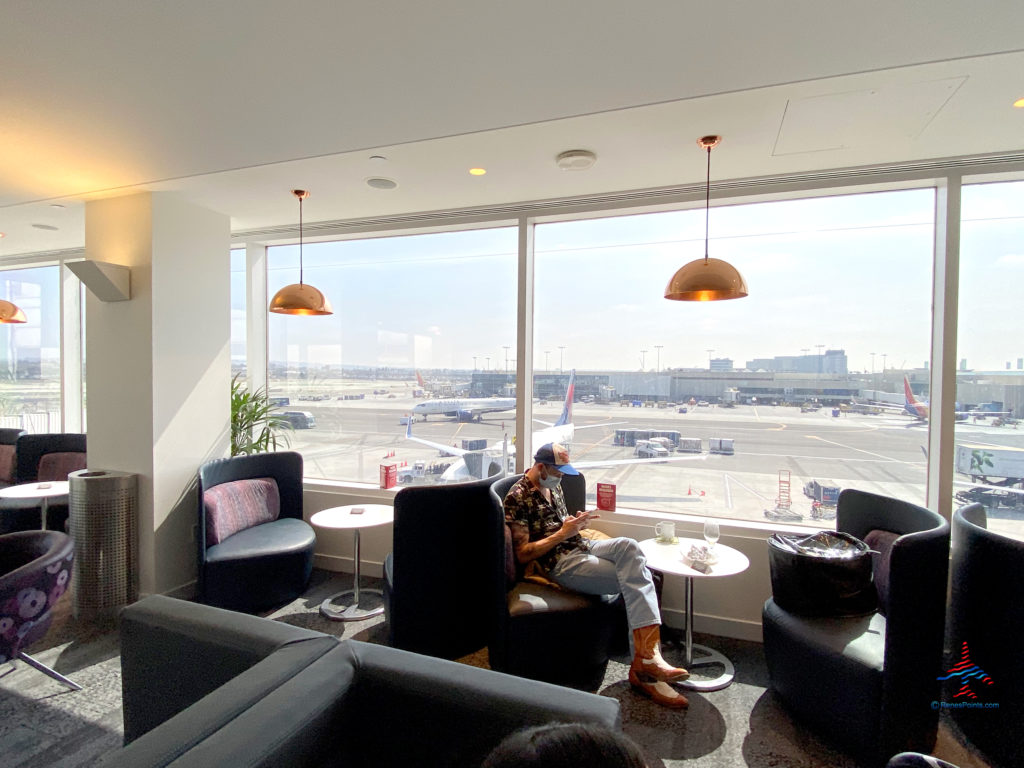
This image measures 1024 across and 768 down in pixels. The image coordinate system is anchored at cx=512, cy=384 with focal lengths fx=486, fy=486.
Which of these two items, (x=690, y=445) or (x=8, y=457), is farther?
(x=8, y=457)

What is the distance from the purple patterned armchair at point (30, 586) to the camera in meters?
2.15

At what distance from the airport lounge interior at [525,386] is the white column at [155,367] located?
3 centimetres

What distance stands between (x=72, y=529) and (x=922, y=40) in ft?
16.6

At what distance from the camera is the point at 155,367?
3.35m

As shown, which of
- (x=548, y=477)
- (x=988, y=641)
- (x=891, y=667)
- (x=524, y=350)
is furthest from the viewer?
(x=524, y=350)

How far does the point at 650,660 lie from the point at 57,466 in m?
5.12

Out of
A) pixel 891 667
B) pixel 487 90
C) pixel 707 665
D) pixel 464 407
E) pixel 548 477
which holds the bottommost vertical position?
pixel 707 665

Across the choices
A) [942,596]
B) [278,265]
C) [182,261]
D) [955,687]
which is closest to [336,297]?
[278,265]

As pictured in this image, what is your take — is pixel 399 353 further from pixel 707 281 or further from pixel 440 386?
pixel 707 281

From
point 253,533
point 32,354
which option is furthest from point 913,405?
point 32,354

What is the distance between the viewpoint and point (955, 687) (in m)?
2.28

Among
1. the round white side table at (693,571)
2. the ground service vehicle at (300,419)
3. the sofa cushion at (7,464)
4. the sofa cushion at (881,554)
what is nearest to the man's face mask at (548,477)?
the round white side table at (693,571)

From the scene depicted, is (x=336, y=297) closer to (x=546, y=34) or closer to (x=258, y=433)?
(x=258, y=433)

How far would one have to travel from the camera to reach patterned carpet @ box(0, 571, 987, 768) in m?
2.06
